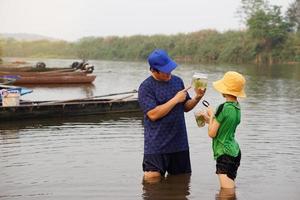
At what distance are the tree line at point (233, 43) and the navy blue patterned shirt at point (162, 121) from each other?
168 feet

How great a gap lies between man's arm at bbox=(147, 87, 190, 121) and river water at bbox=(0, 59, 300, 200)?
1021mm

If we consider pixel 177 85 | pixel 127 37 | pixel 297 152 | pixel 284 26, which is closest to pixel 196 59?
pixel 284 26

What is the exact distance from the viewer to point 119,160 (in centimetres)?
826

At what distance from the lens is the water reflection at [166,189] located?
5.64 metres

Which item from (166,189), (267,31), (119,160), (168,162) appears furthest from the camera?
(267,31)

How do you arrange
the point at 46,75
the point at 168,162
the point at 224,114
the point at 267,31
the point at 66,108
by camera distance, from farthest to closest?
the point at 267,31 < the point at 46,75 < the point at 66,108 < the point at 168,162 < the point at 224,114

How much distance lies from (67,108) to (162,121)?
29.5 feet

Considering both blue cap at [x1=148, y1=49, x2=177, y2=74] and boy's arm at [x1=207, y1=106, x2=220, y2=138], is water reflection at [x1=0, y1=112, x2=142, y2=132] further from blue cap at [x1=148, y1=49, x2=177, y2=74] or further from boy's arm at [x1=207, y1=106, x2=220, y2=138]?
→ boy's arm at [x1=207, y1=106, x2=220, y2=138]

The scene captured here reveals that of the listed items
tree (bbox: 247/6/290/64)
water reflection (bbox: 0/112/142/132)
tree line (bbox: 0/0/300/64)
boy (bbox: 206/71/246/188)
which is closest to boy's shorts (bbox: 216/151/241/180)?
boy (bbox: 206/71/246/188)

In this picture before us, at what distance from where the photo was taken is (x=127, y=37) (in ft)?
263

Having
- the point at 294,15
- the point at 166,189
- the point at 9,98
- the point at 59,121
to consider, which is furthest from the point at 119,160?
the point at 294,15

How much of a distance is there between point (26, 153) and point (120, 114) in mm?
5500

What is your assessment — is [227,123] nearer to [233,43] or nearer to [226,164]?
[226,164]

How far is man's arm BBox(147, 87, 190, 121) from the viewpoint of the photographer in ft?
15.3
